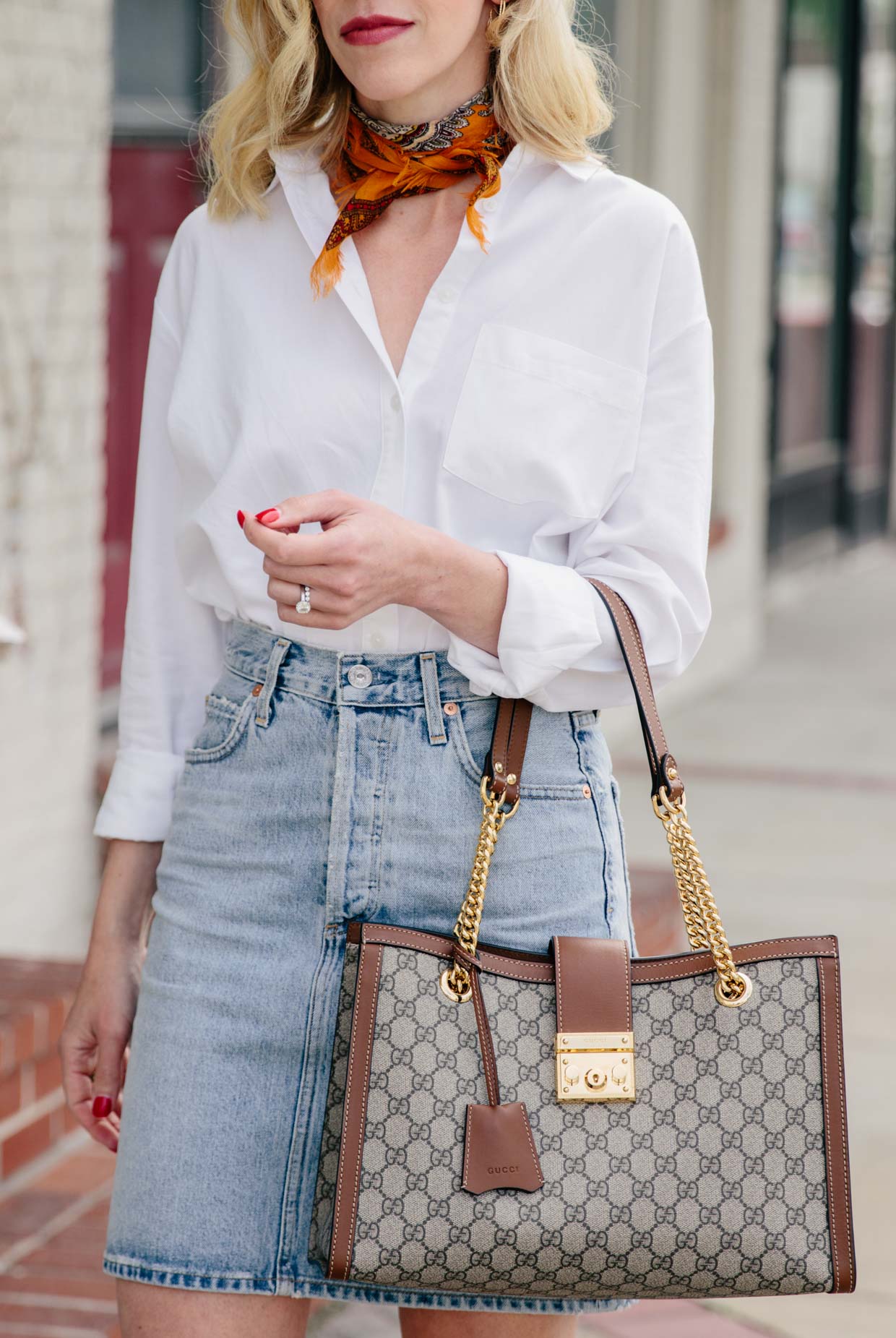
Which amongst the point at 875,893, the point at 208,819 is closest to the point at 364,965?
the point at 208,819

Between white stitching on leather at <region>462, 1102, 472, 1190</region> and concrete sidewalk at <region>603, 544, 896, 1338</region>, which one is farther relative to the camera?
concrete sidewalk at <region>603, 544, 896, 1338</region>

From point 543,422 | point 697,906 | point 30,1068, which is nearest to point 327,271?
point 543,422

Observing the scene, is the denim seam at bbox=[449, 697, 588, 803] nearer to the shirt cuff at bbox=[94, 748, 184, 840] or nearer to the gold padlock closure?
the gold padlock closure

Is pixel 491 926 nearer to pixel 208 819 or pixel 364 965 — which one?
pixel 364 965

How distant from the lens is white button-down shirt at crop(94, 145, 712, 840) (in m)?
1.72

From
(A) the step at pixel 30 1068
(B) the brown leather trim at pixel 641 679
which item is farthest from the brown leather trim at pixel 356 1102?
(A) the step at pixel 30 1068

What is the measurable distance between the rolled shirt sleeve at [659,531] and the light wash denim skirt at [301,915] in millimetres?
53

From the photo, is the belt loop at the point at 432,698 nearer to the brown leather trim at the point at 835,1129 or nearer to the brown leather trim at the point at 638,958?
the brown leather trim at the point at 638,958

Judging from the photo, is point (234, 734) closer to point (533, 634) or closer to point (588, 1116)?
point (533, 634)

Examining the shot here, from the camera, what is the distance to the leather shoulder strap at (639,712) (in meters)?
1.70

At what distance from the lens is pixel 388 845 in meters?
1.69

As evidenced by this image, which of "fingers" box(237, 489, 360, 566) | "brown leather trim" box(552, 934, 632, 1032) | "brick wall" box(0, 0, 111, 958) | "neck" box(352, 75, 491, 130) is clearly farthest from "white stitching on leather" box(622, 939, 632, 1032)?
"brick wall" box(0, 0, 111, 958)

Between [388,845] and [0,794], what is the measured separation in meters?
2.32

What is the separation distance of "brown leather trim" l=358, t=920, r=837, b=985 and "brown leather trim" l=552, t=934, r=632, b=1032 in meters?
0.01
